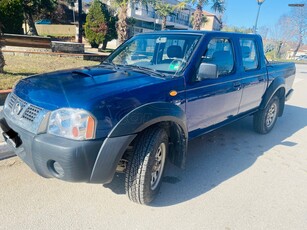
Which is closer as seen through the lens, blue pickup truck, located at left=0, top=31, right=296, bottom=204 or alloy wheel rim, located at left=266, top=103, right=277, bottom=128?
blue pickup truck, located at left=0, top=31, right=296, bottom=204

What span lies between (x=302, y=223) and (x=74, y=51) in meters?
13.3

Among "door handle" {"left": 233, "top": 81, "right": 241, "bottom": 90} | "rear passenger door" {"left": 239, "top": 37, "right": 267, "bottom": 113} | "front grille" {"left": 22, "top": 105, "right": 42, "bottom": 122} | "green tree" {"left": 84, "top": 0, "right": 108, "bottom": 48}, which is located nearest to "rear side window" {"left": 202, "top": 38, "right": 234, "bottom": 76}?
"door handle" {"left": 233, "top": 81, "right": 241, "bottom": 90}

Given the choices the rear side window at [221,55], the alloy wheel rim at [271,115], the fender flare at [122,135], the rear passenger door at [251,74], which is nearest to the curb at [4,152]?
the fender flare at [122,135]

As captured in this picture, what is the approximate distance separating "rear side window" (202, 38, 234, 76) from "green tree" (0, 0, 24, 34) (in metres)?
16.5

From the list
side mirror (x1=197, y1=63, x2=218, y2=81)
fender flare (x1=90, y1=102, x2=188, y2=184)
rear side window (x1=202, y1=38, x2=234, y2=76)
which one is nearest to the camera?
fender flare (x1=90, y1=102, x2=188, y2=184)

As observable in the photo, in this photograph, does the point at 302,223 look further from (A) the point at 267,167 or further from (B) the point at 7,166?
(B) the point at 7,166

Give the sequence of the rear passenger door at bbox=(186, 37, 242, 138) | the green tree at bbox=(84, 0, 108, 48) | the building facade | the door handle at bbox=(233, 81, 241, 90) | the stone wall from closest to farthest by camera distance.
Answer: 1. the rear passenger door at bbox=(186, 37, 242, 138)
2. the door handle at bbox=(233, 81, 241, 90)
3. the stone wall
4. the green tree at bbox=(84, 0, 108, 48)
5. the building facade

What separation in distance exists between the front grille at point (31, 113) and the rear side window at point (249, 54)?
10.6ft

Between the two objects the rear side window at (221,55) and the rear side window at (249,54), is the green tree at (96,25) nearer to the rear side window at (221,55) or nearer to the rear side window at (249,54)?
the rear side window at (249,54)

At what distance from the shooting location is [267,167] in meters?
3.94

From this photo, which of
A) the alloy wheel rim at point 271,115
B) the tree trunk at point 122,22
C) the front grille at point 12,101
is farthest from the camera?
the tree trunk at point 122,22

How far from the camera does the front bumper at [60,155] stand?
7.11 feet

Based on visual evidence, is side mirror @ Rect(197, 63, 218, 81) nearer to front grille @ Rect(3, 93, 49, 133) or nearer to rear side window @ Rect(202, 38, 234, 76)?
rear side window @ Rect(202, 38, 234, 76)

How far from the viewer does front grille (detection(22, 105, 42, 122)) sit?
2.34 metres
